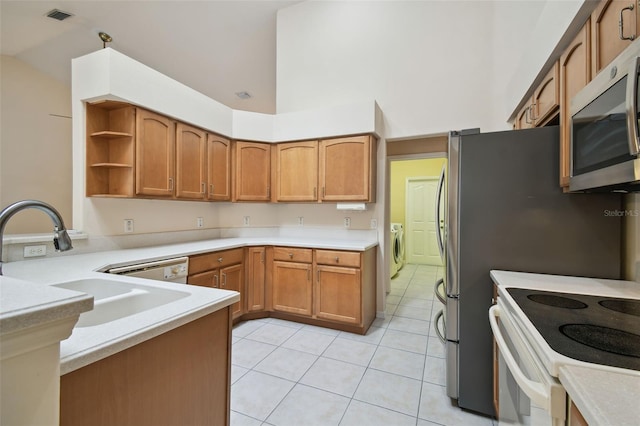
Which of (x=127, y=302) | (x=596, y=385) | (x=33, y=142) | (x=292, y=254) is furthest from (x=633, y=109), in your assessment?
(x=33, y=142)

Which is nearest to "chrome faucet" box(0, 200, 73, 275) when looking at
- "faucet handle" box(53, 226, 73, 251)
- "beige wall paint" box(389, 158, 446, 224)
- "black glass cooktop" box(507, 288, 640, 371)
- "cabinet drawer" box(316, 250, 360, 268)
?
"faucet handle" box(53, 226, 73, 251)

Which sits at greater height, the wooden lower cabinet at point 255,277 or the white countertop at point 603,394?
the white countertop at point 603,394

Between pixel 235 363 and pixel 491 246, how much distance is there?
209 centimetres

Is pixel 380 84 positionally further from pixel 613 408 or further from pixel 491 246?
pixel 613 408

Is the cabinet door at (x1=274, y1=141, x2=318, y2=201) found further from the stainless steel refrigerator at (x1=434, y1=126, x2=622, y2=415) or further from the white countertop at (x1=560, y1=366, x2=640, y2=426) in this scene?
the white countertop at (x1=560, y1=366, x2=640, y2=426)

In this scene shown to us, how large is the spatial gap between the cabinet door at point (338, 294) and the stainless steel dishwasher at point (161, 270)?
1.29m

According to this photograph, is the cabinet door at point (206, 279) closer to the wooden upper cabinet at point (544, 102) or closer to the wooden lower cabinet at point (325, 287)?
the wooden lower cabinet at point (325, 287)

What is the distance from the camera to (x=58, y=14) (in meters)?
2.81

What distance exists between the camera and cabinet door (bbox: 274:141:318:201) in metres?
3.22

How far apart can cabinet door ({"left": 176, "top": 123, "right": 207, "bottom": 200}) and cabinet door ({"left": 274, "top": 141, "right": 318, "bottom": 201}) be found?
877 millimetres

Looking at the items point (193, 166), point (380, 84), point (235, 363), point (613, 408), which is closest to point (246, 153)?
point (193, 166)

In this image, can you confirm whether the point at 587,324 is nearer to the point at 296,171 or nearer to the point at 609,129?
the point at 609,129

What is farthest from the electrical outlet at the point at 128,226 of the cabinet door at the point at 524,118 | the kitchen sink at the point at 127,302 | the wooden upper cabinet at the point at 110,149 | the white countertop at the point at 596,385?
the cabinet door at the point at 524,118

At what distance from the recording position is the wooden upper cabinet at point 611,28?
95 centimetres
